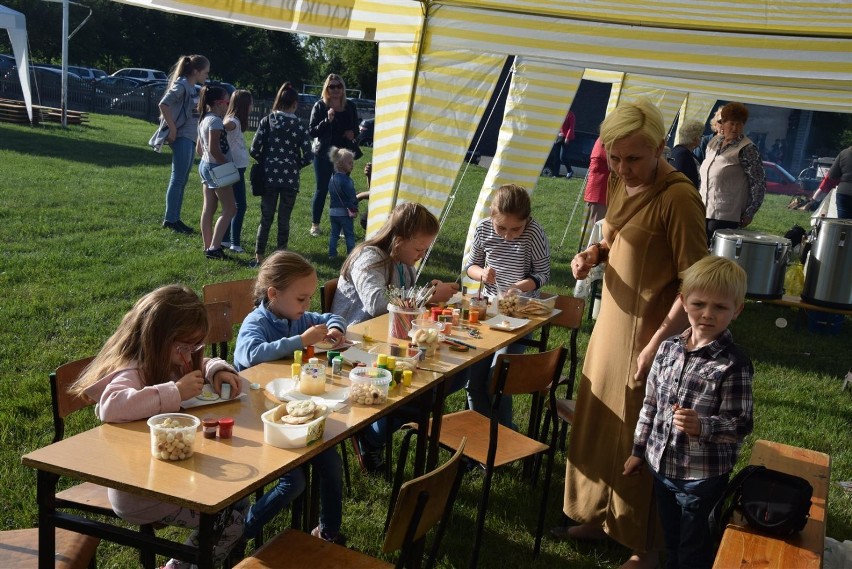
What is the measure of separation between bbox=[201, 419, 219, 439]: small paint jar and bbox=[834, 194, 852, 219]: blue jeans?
854cm

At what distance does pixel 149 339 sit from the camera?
110 inches

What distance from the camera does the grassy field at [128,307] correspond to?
3.92 metres

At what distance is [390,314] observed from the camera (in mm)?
3854

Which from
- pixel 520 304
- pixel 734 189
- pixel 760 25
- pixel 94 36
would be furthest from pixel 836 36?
pixel 94 36

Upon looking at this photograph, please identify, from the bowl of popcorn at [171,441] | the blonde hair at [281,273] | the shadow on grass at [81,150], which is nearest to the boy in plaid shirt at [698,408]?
the blonde hair at [281,273]

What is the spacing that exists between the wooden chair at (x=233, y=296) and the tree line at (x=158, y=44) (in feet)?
127

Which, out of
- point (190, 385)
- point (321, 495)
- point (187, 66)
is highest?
point (187, 66)

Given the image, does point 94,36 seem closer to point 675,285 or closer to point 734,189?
point 734,189

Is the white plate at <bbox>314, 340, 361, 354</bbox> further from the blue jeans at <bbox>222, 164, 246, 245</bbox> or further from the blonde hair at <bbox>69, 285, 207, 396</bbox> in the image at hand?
the blue jeans at <bbox>222, 164, 246, 245</bbox>

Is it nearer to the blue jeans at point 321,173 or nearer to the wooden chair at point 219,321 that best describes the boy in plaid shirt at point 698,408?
the wooden chair at point 219,321

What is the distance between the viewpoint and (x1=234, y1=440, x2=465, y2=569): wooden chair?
7.43 feet

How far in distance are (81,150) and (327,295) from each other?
12.8m

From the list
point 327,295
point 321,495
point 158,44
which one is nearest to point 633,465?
point 321,495

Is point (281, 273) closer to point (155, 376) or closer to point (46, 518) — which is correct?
point (155, 376)
